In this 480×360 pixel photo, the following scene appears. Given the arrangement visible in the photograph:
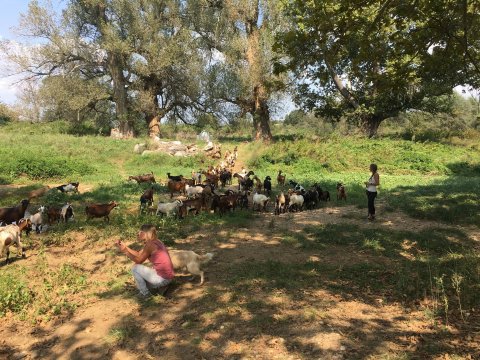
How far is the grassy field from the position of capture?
5.34m

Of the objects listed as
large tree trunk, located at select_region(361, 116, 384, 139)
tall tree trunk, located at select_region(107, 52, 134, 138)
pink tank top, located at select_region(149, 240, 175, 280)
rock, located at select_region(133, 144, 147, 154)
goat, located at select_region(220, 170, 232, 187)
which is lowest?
pink tank top, located at select_region(149, 240, 175, 280)

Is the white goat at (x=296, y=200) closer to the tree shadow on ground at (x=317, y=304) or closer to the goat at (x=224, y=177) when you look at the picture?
the tree shadow on ground at (x=317, y=304)

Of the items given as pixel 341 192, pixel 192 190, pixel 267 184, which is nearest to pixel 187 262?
pixel 192 190

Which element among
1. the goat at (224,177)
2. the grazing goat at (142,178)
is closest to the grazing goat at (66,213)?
the grazing goat at (142,178)

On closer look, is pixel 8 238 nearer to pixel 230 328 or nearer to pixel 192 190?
pixel 230 328

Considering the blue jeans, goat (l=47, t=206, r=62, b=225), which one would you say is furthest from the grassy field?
goat (l=47, t=206, r=62, b=225)

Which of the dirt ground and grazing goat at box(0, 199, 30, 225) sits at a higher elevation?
grazing goat at box(0, 199, 30, 225)

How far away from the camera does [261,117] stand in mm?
34938

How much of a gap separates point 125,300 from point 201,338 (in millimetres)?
2002

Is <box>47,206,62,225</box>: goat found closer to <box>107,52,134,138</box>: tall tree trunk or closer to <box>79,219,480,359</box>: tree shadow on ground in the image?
<box>79,219,480,359</box>: tree shadow on ground

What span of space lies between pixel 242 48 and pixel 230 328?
30.8 m

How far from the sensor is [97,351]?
17.6 feet

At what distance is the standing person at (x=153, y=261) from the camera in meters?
6.62

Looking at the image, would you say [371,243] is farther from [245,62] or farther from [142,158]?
[245,62]
